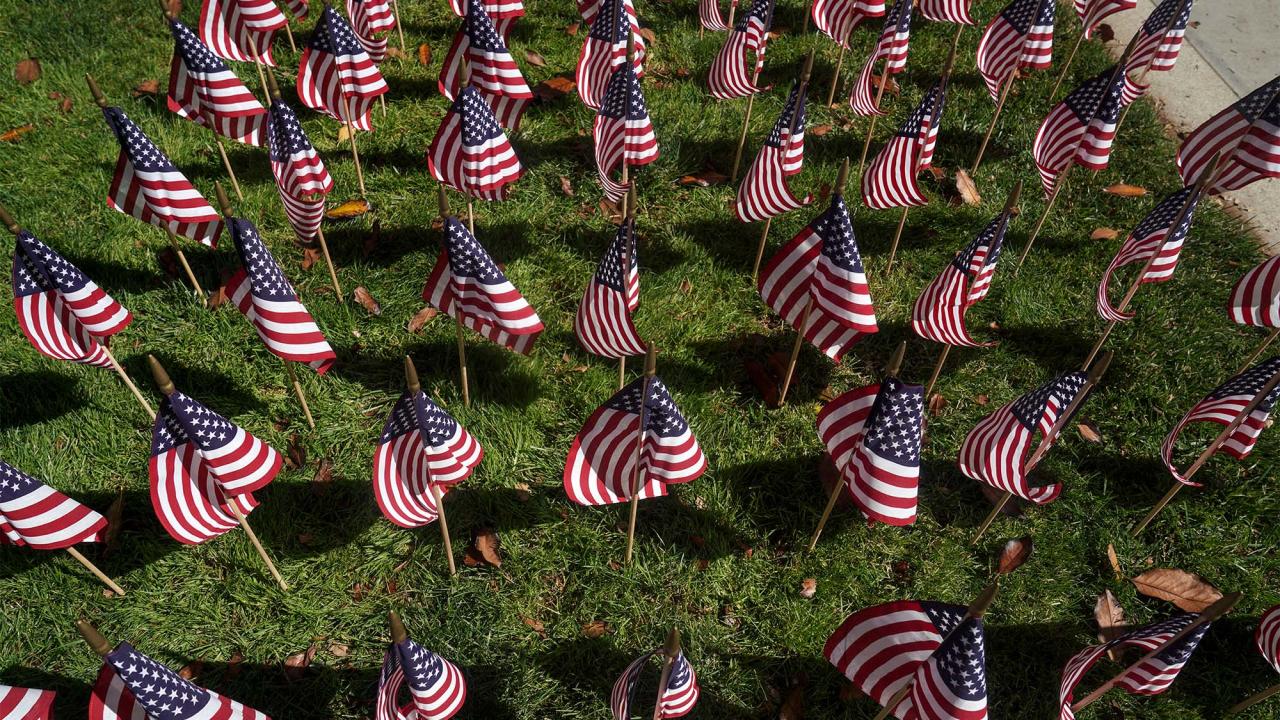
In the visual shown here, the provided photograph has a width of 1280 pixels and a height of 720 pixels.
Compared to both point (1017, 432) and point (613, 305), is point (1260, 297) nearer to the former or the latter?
point (1017, 432)

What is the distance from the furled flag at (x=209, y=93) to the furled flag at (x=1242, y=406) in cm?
520

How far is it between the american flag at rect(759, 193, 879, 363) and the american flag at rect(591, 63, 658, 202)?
1.24 meters

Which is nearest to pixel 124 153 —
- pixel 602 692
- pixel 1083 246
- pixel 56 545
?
pixel 56 545

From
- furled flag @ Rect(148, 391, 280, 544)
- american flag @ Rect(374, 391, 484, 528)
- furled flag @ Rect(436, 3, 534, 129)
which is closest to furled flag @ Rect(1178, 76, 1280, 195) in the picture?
furled flag @ Rect(436, 3, 534, 129)

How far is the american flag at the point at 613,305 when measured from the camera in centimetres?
406

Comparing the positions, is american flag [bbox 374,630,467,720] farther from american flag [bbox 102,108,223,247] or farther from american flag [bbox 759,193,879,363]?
american flag [bbox 102,108,223,247]

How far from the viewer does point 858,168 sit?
253 inches

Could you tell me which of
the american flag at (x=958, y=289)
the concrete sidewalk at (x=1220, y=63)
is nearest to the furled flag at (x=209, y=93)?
the american flag at (x=958, y=289)

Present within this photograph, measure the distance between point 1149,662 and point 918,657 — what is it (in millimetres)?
1071

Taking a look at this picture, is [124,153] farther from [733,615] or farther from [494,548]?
[733,615]

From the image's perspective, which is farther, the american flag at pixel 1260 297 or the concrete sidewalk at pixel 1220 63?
the concrete sidewalk at pixel 1220 63

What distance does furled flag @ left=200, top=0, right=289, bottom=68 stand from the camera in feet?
18.8

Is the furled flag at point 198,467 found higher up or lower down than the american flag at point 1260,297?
lower down

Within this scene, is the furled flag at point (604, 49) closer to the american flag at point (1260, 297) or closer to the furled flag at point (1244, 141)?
the furled flag at point (1244, 141)
